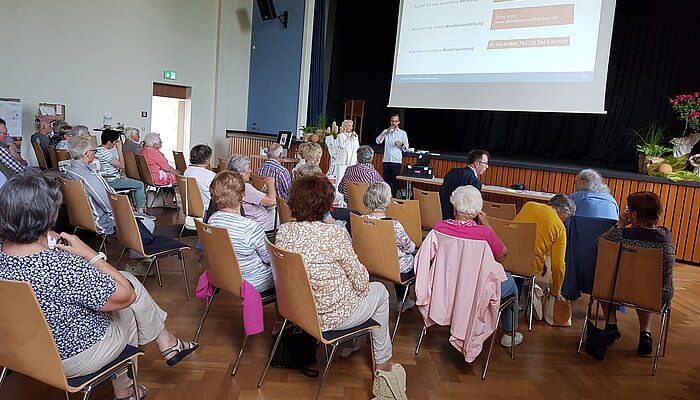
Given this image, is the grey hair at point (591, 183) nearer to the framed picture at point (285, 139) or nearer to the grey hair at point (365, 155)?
the grey hair at point (365, 155)

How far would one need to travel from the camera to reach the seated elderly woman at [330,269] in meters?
2.48

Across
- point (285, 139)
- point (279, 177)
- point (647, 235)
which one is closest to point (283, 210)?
point (279, 177)

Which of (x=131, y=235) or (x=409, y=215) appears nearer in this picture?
Answer: (x=131, y=235)

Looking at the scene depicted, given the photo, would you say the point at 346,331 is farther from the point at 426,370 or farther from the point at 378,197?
the point at 378,197

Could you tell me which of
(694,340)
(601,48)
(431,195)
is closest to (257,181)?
(431,195)

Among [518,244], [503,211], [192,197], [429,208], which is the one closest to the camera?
[518,244]

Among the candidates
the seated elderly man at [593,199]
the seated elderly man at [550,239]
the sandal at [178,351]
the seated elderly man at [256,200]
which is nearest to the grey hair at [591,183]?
the seated elderly man at [593,199]

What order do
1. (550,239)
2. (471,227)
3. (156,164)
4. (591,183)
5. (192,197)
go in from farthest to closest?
(156,164), (192,197), (591,183), (550,239), (471,227)

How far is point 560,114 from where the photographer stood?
10.5m

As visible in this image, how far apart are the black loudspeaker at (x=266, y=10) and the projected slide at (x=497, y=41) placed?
378cm

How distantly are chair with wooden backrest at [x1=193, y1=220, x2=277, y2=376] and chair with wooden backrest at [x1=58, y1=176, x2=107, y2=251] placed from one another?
1.58m

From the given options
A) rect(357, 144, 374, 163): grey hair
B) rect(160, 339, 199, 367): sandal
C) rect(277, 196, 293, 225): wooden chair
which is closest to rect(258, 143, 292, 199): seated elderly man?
rect(277, 196, 293, 225): wooden chair

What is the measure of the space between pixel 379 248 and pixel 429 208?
79.8 inches

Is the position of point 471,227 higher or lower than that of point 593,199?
lower
